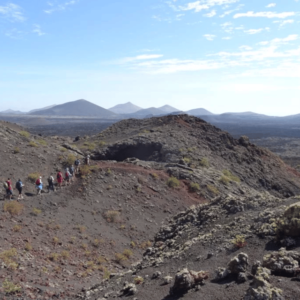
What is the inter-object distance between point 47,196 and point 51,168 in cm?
417

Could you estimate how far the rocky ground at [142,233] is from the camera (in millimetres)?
8820

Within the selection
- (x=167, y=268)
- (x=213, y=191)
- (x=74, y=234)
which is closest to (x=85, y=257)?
(x=74, y=234)

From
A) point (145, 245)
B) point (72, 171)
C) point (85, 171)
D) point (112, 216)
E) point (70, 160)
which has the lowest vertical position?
point (145, 245)

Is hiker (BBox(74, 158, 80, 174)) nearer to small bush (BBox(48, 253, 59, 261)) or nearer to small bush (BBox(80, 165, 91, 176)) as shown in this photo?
small bush (BBox(80, 165, 91, 176))

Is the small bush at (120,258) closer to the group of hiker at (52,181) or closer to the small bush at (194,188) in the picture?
the group of hiker at (52,181)

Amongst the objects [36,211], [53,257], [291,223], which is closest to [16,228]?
[53,257]

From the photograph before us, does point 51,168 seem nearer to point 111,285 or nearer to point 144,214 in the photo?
point 144,214

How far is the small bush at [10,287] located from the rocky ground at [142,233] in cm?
3

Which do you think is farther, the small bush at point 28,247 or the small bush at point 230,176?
the small bush at point 230,176

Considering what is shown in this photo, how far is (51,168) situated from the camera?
21234mm

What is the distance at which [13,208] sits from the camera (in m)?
14.8

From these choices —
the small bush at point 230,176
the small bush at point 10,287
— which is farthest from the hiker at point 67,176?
the small bush at point 230,176

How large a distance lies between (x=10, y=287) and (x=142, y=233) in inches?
329

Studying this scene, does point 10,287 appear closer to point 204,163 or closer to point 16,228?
point 16,228
